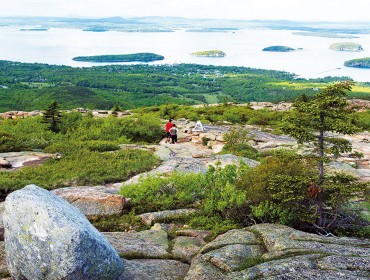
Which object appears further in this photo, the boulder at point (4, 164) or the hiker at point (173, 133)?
the hiker at point (173, 133)

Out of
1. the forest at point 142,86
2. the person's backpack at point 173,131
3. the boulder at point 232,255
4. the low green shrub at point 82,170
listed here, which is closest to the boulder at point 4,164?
the low green shrub at point 82,170

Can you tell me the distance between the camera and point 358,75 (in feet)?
521

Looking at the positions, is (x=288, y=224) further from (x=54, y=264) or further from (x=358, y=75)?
(x=358, y=75)

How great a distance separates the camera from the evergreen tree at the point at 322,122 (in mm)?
9852

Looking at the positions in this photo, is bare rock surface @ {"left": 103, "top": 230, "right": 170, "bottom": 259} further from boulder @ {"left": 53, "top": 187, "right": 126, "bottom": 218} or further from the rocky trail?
boulder @ {"left": 53, "top": 187, "right": 126, "bottom": 218}

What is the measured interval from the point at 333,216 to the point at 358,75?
536 ft

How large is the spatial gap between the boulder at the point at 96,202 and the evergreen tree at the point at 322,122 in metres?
5.57

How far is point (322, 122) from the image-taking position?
33.1 feet

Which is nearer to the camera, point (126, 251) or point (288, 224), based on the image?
point (126, 251)

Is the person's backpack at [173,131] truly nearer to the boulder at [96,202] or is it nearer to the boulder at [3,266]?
the boulder at [96,202]

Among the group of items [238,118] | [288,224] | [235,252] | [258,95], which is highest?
[235,252]

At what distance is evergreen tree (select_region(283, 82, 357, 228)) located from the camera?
388 inches

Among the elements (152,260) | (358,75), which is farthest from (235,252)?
(358,75)

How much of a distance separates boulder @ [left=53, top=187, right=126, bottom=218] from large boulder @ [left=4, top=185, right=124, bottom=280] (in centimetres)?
494
